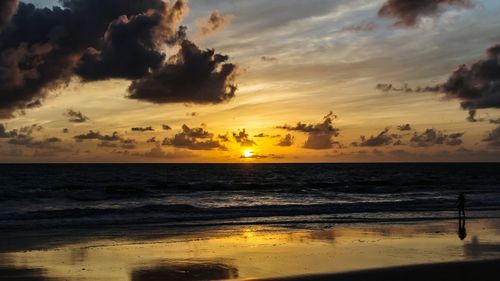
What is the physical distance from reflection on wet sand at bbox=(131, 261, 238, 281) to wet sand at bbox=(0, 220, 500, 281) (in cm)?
3

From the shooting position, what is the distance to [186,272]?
1518 centimetres

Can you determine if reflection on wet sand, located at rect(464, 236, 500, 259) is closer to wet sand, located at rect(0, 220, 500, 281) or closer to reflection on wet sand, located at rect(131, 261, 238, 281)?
wet sand, located at rect(0, 220, 500, 281)

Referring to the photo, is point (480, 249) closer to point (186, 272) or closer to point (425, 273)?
point (425, 273)

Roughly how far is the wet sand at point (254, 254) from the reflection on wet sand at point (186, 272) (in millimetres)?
27

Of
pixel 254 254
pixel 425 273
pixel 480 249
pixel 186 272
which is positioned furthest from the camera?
pixel 480 249

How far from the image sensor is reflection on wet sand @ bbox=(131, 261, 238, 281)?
1451 cm

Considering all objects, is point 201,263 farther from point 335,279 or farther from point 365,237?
point 365,237

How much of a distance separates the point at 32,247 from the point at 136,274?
7.04 metres

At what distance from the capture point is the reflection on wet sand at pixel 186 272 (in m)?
14.5

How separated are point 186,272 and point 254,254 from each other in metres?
3.33

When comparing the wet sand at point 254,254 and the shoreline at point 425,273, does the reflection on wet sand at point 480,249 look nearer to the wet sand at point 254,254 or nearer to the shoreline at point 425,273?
the wet sand at point 254,254

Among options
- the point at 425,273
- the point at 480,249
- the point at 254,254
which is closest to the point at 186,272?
the point at 254,254

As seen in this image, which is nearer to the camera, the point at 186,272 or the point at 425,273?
the point at 425,273

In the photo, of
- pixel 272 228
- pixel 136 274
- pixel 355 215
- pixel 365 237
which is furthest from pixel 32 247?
pixel 355 215
